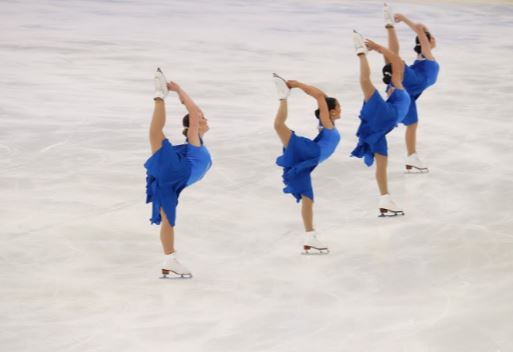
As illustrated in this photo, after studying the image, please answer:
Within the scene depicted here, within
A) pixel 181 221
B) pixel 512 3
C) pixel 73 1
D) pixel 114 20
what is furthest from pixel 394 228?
pixel 512 3

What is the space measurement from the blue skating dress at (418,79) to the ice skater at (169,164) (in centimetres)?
390

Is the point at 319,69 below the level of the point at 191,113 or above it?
below

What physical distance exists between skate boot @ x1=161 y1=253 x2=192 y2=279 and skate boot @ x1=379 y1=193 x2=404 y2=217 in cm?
269

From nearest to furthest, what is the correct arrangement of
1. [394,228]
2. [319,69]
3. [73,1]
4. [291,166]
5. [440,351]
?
[440,351], [291,166], [394,228], [319,69], [73,1]

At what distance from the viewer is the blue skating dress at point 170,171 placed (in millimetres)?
9406

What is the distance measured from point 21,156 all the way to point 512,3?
21683mm

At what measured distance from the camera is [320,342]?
27.0 feet

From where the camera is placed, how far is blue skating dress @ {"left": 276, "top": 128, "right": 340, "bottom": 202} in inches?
401

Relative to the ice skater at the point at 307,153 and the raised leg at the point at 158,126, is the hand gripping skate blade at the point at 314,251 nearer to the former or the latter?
the ice skater at the point at 307,153

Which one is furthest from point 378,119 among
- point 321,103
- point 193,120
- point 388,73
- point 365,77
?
point 193,120

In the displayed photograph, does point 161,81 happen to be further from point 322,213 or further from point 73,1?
point 73,1

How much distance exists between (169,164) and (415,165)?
4.86 metres

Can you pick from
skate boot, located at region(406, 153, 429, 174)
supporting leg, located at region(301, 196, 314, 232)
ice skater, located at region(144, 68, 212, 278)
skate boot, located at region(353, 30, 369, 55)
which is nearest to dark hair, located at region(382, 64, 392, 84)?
skate boot, located at region(353, 30, 369, 55)

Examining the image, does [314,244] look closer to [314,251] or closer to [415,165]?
[314,251]
